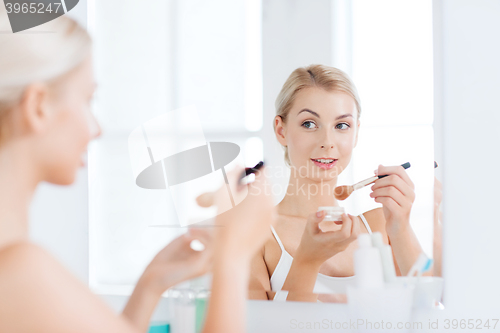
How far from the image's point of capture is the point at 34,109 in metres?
0.48

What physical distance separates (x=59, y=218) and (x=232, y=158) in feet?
1.47

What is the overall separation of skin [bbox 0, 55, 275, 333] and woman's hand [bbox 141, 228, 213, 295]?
144mm

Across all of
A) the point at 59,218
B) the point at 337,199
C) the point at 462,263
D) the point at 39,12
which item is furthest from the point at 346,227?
the point at 39,12

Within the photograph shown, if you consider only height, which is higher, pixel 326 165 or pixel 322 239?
pixel 326 165

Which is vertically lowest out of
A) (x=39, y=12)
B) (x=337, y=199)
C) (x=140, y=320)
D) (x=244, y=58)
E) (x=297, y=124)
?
(x=140, y=320)

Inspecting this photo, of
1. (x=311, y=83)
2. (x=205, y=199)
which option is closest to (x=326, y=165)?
(x=311, y=83)

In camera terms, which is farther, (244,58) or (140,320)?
(244,58)

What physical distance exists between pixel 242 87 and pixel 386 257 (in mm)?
446

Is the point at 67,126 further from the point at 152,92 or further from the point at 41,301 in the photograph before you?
the point at 152,92

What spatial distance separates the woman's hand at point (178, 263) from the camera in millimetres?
657

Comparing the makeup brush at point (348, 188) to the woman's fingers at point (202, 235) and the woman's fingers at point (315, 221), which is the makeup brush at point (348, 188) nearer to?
the woman's fingers at point (315, 221)

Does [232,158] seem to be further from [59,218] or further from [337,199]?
[59,218]

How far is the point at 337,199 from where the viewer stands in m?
0.82

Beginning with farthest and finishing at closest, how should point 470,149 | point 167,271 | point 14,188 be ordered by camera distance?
1. point 470,149
2. point 167,271
3. point 14,188
